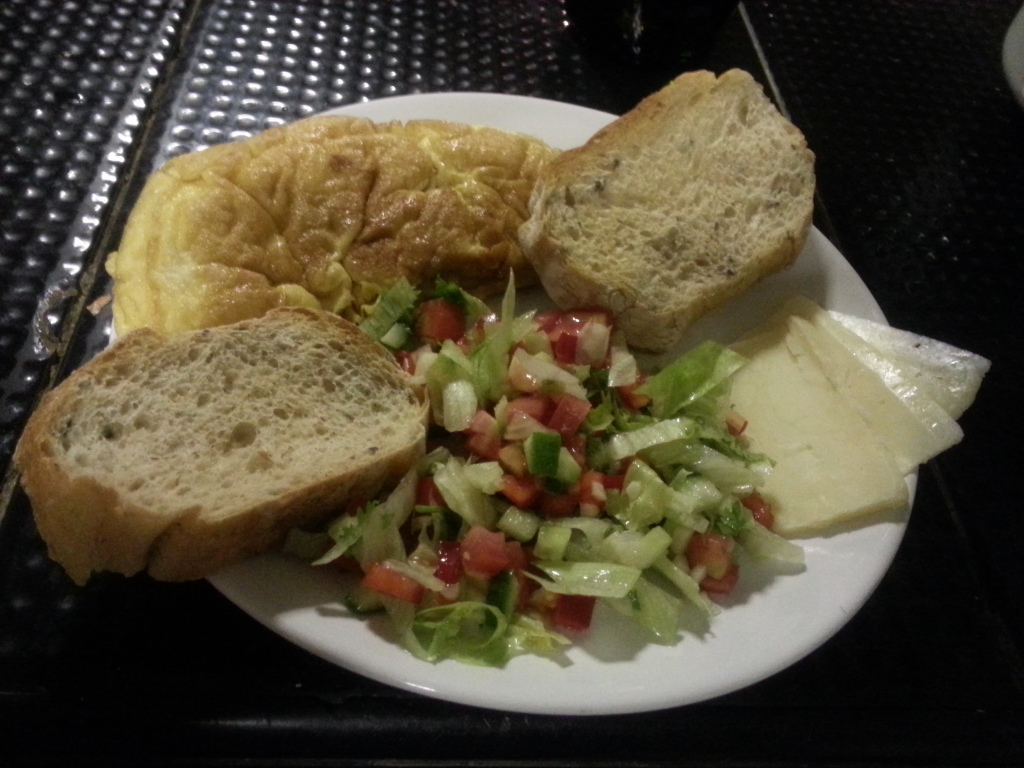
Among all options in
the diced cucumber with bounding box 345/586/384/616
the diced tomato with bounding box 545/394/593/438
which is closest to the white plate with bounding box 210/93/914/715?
the diced cucumber with bounding box 345/586/384/616

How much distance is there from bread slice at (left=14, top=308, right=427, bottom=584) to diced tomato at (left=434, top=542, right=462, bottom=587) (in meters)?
0.19

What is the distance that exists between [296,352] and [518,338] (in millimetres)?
503

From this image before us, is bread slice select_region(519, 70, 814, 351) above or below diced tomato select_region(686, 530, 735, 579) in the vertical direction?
above

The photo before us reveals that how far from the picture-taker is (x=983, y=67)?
3.18 meters

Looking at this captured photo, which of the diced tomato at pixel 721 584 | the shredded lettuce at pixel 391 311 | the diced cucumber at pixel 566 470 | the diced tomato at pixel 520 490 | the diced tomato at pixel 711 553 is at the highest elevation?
the shredded lettuce at pixel 391 311

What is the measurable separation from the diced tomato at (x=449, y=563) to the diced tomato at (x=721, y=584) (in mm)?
506

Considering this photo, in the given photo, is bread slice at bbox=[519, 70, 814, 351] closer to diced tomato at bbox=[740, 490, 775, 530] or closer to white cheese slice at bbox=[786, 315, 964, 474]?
white cheese slice at bbox=[786, 315, 964, 474]

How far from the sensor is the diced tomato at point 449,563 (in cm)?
147

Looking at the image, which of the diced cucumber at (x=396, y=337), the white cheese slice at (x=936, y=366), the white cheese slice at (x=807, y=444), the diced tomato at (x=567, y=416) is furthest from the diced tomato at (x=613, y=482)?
Answer: the white cheese slice at (x=936, y=366)

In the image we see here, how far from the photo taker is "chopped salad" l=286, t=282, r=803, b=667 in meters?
1.42

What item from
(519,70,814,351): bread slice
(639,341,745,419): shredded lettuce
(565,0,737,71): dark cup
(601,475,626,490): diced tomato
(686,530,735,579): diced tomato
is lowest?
(686,530,735,579): diced tomato

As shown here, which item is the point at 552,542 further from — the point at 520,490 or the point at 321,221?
the point at 321,221

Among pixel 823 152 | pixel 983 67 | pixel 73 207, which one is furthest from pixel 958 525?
pixel 73 207

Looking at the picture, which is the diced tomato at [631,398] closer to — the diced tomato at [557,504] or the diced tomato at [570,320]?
the diced tomato at [570,320]
